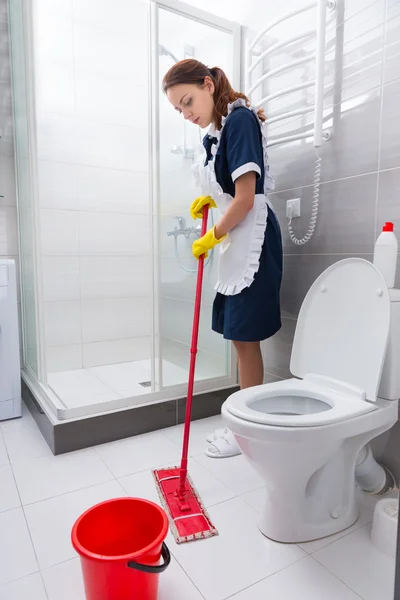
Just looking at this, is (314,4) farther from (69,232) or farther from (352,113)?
(69,232)

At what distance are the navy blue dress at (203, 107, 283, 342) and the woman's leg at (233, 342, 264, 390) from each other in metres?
0.10

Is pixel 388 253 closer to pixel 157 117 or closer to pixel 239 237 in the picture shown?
pixel 239 237

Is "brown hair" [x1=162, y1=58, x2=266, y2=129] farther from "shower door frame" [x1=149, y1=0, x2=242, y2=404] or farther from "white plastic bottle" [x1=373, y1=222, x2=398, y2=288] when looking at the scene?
"white plastic bottle" [x1=373, y1=222, x2=398, y2=288]

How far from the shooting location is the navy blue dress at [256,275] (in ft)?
4.62

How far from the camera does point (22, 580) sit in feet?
3.28

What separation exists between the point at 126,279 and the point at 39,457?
1.34 meters

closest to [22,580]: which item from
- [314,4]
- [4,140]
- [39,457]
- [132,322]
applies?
[39,457]

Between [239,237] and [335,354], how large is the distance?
0.54 m

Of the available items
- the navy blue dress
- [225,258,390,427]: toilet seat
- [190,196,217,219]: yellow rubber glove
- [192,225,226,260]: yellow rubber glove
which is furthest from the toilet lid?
[190,196,217,219]: yellow rubber glove

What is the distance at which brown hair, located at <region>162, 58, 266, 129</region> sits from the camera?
4.58 feet

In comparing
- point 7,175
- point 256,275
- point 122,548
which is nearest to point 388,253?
point 256,275

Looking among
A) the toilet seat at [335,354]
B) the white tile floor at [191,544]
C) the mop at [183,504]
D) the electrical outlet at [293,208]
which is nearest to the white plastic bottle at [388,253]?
the toilet seat at [335,354]

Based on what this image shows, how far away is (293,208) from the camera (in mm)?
1703

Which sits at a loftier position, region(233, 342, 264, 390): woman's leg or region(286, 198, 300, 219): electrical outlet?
region(286, 198, 300, 219): electrical outlet
